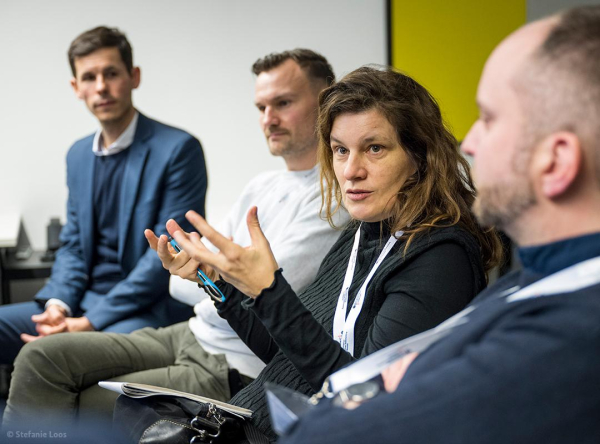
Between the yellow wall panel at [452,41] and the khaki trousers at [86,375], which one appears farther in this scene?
the yellow wall panel at [452,41]

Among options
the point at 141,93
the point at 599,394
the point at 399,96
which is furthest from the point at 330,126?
the point at 141,93

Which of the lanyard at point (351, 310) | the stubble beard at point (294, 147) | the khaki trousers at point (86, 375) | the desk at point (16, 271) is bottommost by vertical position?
the desk at point (16, 271)

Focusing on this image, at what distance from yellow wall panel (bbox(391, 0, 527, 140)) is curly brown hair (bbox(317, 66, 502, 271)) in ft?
9.39

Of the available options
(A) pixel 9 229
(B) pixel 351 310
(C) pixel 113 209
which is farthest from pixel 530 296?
(A) pixel 9 229

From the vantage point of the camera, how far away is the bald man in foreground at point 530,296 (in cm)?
78

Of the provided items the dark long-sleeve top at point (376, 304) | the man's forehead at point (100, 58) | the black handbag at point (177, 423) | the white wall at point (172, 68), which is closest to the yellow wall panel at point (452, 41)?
the white wall at point (172, 68)

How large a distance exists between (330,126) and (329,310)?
0.44 metres

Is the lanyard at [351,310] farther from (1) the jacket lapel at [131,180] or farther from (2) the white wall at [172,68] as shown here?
(2) the white wall at [172,68]

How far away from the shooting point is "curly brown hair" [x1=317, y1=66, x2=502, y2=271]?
1527mm

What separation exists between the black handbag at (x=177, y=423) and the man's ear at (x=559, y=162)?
88 centimetres

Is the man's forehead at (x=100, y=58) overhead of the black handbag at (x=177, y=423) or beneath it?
overhead

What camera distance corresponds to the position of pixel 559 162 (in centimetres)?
84

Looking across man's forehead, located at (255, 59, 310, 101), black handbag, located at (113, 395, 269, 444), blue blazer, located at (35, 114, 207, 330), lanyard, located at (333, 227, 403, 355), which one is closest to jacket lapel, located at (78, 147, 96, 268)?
blue blazer, located at (35, 114, 207, 330)

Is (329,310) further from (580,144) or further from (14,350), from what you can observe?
(14,350)
